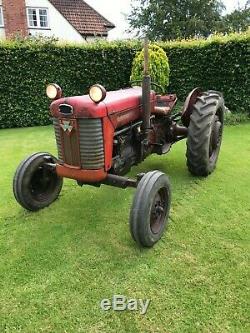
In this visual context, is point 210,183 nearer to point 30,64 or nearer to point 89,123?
point 89,123

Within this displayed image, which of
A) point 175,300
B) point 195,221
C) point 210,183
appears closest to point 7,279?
point 175,300

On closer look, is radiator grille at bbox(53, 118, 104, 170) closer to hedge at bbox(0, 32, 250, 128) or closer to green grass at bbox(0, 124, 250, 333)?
green grass at bbox(0, 124, 250, 333)

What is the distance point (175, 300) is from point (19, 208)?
218 cm

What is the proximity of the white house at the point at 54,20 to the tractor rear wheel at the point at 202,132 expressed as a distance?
1238 centimetres

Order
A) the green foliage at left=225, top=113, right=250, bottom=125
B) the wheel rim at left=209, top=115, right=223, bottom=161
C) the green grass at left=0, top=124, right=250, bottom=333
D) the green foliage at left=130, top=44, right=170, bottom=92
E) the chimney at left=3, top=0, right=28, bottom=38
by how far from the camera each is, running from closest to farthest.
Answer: the green grass at left=0, top=124, right=250, bottom=333
the wheel rim at left=209, top=115, right=223, bottom=161
the green foliage at left=225, top=113, right=250, bottom=125
the green foliage at left=130, top=44, right=170, bottom=92
the chimney at left=3, top=0, right=28, bottom=38

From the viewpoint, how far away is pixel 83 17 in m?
18.4

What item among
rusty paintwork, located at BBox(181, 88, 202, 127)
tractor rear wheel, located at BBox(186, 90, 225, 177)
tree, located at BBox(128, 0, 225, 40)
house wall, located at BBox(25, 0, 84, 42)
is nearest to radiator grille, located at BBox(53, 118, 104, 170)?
tractor rear wheel, located at BBox(186, 90, 225, 177)

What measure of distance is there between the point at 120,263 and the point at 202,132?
6.34 ft

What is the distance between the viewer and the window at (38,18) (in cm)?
1694

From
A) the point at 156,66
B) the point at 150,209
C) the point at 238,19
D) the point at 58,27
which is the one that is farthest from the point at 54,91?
the point at 238,19

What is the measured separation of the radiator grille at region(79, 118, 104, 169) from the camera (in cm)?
302

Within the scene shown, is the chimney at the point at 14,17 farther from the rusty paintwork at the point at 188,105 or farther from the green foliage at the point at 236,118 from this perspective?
the rusty paintwork at the point at 188,105

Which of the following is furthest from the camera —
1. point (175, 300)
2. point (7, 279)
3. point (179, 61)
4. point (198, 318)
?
point (179, 61)

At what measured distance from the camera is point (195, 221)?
11.5 feet
